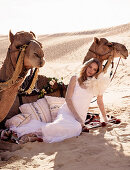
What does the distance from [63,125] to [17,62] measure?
1453 millimetres

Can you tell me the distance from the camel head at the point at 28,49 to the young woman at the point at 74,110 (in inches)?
52.3

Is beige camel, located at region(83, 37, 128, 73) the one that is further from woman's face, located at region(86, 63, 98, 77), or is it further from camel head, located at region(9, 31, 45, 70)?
camel head, located at region(9, 31, 45, 70)

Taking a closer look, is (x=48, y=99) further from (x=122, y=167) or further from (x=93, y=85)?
(x=122, y=167)

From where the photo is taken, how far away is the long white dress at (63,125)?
423 centimetres

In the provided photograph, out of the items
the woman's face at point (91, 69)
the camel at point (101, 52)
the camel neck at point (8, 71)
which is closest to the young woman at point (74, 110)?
the woman's face at point (91, 69)

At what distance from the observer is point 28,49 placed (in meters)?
3.25

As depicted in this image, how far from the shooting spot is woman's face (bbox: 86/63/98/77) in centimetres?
461

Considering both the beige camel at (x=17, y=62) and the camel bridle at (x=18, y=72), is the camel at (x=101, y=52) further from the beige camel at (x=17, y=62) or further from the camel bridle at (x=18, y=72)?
the camel bridle at (x=18, y=72)

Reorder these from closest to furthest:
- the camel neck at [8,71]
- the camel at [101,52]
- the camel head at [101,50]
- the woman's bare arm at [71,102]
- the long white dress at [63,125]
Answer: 1. the camel neck at [8,71]
2. the long white dress at [63,125]
3. the woman's bare arm at [71,102]
4. the camel at [101,52]
5. the camel head at [101,50]

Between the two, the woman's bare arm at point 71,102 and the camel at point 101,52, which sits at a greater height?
the camel at point 101,52

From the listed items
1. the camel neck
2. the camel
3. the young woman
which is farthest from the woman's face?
the camel neck

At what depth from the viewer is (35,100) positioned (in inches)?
203

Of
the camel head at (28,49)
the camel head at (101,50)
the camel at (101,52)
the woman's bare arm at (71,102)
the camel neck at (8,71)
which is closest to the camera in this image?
the camel head at (28,49)

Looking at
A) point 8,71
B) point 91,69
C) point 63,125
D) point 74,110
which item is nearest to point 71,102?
point 74,110
